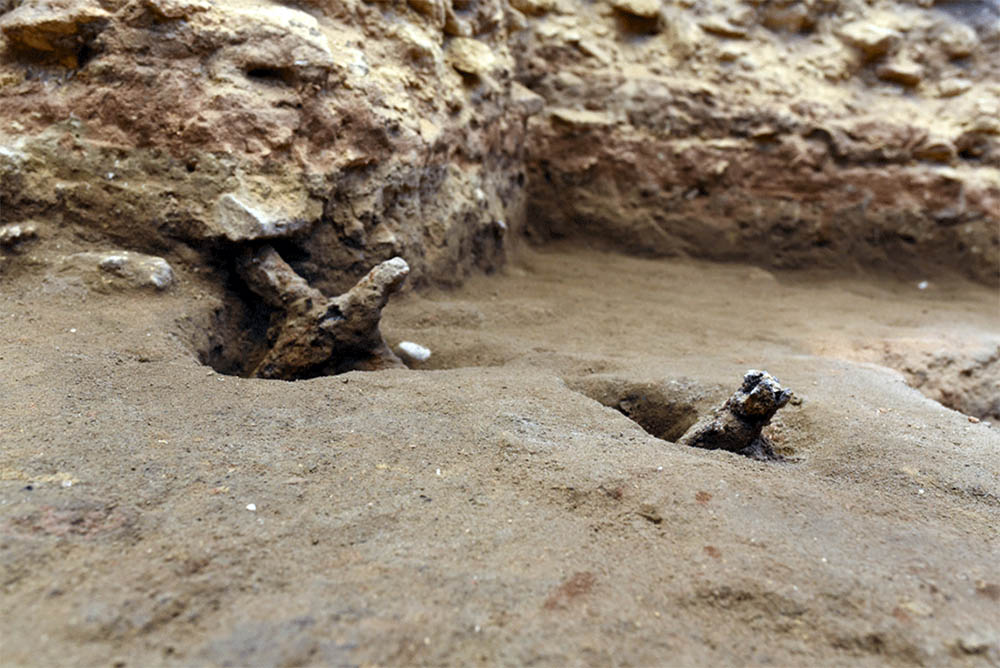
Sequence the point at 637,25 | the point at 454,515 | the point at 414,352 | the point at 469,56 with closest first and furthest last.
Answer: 1. the point at 454,515
2. the point at 414,352
3. the point at 469,56
4. the point at 637,25

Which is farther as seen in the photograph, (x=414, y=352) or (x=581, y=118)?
(x=581, y=118)

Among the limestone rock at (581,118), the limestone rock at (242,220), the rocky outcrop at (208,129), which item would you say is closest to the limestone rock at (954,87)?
the limestone rock at (581,118)

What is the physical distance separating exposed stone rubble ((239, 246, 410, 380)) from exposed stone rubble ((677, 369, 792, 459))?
1138 millimetres

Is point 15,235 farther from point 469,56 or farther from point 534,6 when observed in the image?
point 534,6

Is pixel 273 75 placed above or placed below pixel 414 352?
above

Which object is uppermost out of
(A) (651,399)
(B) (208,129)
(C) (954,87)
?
(C) (954,87)

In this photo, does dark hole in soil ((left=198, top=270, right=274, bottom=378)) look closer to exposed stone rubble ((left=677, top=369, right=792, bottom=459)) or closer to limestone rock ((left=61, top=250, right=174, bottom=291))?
limestone rock ((left=61, top=250, right=174, bottom=291))

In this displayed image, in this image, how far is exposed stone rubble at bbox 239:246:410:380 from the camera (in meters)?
2.61

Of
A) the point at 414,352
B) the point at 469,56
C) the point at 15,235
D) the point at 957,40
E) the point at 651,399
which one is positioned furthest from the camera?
the point at 957,40

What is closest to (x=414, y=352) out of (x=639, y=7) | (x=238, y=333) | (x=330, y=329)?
(x=330, y=329)

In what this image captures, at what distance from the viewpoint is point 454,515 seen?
152cm

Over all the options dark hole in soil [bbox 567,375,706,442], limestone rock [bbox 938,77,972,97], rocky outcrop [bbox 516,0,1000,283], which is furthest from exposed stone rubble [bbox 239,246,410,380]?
limestone rock [bbox 938,77,972,97]

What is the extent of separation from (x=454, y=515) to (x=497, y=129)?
3213 millimetres

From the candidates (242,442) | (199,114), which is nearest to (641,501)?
(242,442)
